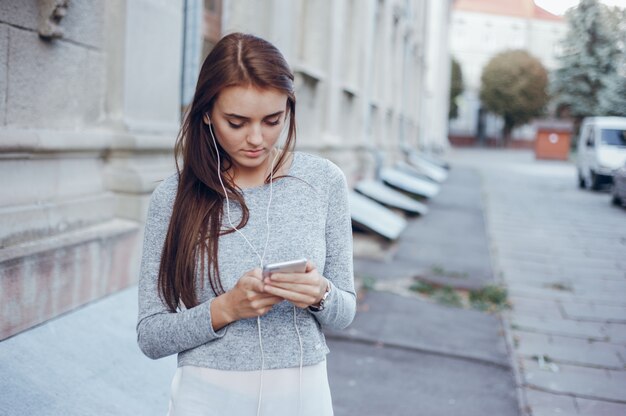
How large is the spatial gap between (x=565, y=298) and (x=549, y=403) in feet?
10.5

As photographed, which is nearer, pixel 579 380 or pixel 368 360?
pixel 579 380

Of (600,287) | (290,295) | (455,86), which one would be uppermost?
(455,86)

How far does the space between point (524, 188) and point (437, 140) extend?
18.6 meters

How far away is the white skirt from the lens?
192cm

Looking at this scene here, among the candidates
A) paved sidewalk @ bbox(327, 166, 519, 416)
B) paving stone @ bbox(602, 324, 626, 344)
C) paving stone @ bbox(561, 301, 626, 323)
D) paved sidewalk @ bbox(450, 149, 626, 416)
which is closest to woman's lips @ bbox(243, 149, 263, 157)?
paved sidewalk @ bbox(327, 166, 519, 416)

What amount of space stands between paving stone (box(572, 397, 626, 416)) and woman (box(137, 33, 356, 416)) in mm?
3088

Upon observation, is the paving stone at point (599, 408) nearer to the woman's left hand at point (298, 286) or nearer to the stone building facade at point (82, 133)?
the stone building facade at point (82, 133)

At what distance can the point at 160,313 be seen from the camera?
Answer: 78.0 inches

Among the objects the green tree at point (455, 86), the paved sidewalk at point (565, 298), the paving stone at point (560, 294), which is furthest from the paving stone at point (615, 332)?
the green tree at point (455, 86)

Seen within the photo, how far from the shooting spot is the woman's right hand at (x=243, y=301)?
1708mm

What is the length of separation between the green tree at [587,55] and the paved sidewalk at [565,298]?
27.6 meters

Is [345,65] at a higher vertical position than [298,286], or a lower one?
higher

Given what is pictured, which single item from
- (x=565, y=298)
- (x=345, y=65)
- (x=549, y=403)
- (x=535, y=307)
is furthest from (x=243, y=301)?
(x=345, y=65)

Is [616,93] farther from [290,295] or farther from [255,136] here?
[290,295]
